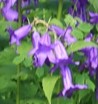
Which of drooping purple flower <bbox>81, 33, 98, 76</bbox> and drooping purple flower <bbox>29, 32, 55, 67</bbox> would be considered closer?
drooping purple flower <bbox>29, 32, 55, 67</bbox>

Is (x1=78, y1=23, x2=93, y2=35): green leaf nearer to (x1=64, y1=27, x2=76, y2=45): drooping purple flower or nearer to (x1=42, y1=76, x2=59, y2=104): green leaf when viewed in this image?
(x1=64, y1=27, x2=76, y2=45): drooping purple flower

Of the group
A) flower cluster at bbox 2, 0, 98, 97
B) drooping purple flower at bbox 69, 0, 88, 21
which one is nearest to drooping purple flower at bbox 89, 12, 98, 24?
flower cluster at bbox 2, 0, 98, 97

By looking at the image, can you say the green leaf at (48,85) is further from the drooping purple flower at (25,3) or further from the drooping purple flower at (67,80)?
the drooping purple flower at (25,3)

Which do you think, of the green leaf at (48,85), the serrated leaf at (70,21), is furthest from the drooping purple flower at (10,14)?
the green leaf at (48,85)

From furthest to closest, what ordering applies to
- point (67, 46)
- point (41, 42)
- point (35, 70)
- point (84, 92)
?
point (84, 92)
point (35, 70)
point (67, 46)
point (41, 42)

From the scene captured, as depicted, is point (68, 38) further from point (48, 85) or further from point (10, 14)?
point (10, 14)

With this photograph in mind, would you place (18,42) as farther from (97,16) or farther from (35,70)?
(97,16)

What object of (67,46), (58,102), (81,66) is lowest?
(58,102)

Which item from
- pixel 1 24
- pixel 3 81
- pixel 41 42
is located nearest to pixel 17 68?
pixel 3 81
